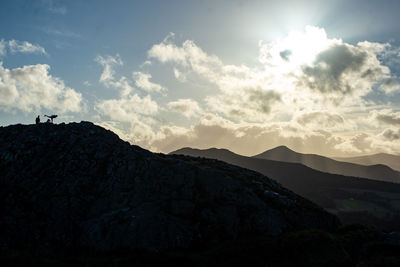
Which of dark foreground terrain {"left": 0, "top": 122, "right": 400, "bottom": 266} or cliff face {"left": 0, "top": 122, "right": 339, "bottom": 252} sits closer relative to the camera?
dark foreground terrain {"left": 0, "top": 122, "right": 400, "bottom": 266}

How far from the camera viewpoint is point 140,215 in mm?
41594

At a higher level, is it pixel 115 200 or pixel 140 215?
pixel 115 200

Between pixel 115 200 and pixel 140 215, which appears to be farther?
pixel 115 200

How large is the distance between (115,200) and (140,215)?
24.4 feet

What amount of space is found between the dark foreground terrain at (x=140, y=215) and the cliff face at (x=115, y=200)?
6.9 inches

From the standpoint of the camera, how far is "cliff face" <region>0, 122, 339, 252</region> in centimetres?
3953

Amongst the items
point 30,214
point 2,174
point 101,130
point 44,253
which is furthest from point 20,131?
point 44,253

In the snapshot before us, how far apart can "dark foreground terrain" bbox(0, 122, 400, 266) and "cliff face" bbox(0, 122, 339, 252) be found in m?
0.17

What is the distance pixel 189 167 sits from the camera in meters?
54.8

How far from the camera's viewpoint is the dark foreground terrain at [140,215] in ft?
116

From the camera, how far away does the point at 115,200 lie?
46.4m

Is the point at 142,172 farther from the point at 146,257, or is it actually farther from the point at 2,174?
the point at 2,174

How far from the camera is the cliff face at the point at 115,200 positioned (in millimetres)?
39531

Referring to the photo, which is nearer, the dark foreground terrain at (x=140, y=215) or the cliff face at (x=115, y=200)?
the dark foreground terrain at (x=140, y=215)
